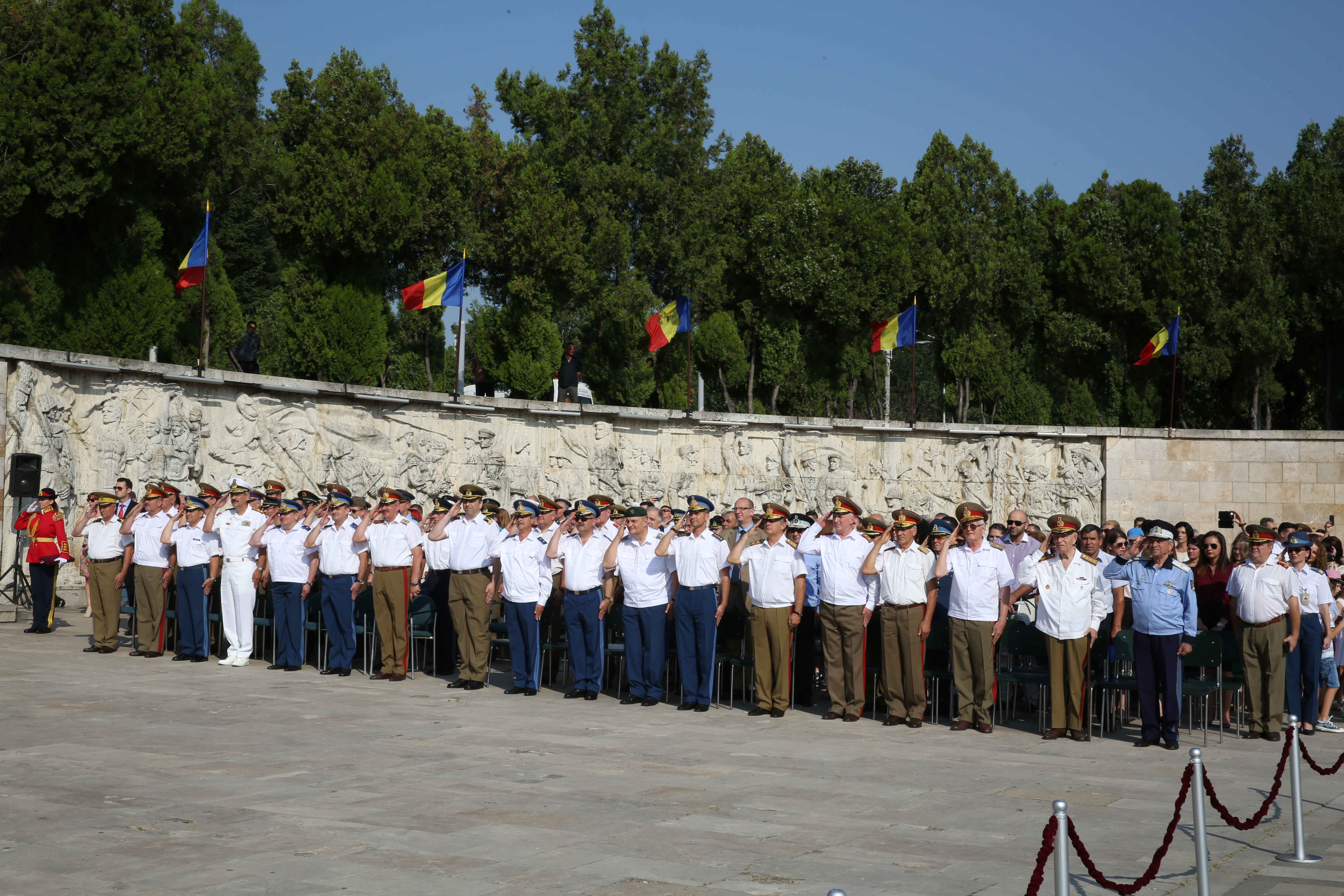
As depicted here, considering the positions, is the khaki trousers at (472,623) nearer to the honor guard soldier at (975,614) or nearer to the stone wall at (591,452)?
the honor guard soldier at (975,614)

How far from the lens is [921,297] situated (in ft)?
128

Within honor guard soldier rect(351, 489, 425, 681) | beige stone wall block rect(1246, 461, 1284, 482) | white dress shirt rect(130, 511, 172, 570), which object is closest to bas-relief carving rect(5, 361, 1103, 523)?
beige stone wall block rect(1246, 461, 1284, 482)

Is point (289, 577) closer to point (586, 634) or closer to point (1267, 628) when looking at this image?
point (586, 634)

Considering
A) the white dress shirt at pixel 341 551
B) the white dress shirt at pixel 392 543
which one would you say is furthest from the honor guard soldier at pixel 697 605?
the white dress shirt at pixel 341 551

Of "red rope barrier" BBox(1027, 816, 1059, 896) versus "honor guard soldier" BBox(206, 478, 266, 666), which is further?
"honor guard soldier" BBox(206, 478, 266, 666)

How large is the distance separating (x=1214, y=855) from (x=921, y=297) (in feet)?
110

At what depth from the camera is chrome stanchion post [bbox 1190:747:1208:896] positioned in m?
5.41

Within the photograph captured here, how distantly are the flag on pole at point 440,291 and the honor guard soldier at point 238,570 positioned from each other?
953cm

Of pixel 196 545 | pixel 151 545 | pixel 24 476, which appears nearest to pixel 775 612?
pixel 196 545

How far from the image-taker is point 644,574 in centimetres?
1212

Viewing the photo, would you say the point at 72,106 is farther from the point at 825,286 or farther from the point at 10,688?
the point at 825,286

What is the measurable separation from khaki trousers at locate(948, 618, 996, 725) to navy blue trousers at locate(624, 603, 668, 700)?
9.57 ft

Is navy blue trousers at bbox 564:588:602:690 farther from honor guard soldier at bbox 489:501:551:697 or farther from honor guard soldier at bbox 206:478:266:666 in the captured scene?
honor guard soldier at bbox 206:478:266:666

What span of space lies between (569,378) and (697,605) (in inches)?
596
